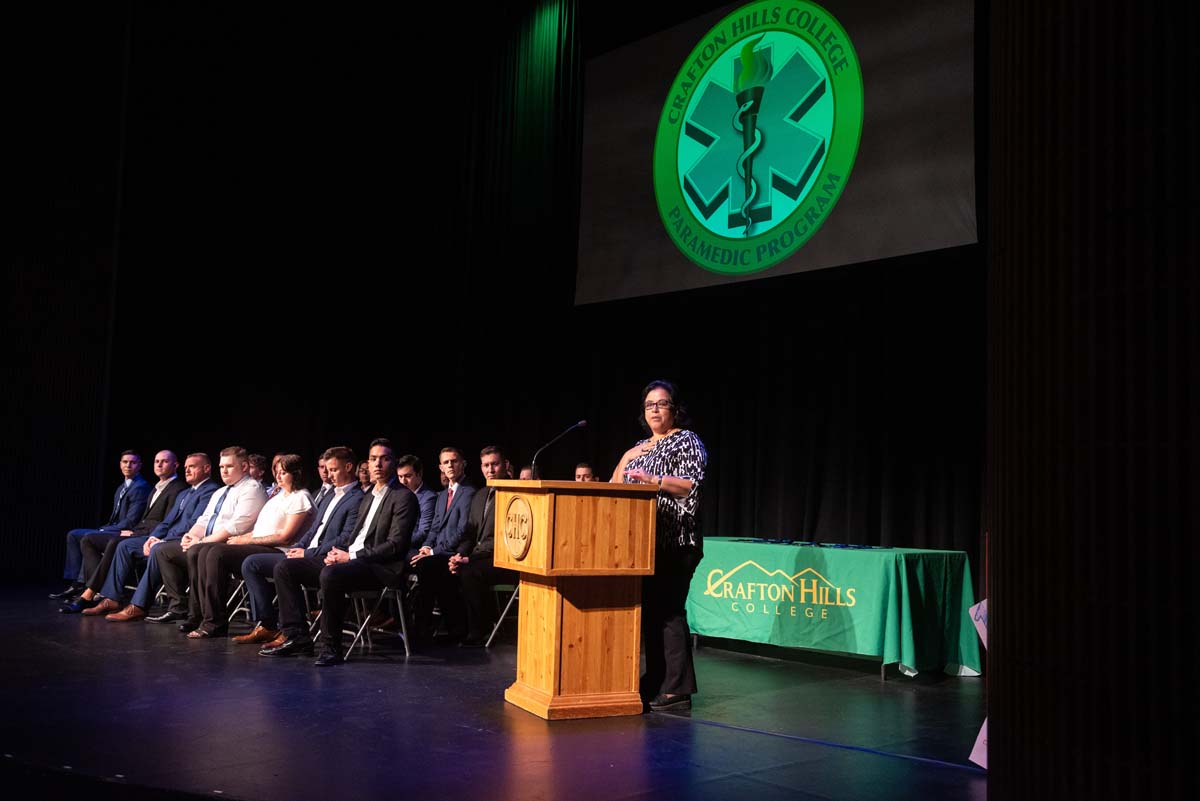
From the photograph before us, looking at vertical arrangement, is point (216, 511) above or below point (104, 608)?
above

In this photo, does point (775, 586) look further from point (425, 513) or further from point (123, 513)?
point (123, 513)

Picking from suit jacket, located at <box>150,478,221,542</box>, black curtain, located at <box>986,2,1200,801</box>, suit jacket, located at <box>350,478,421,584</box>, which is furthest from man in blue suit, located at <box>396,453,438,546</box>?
black curtain, located at <box>986,2,1200,801</box>

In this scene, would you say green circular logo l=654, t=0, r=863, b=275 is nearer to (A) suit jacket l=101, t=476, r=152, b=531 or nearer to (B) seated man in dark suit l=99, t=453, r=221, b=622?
(B) seated man in dark suit l=99, t=453, r=221, b=622

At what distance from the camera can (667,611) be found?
14.7 feet

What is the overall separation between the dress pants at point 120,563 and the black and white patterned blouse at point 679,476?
4.76 meters

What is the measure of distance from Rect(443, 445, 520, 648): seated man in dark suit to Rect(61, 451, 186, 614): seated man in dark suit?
277cm

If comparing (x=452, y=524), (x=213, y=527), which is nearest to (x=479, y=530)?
(x=452, y=524)

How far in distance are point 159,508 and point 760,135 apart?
5.52m

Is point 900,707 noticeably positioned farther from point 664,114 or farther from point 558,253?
point 558,253

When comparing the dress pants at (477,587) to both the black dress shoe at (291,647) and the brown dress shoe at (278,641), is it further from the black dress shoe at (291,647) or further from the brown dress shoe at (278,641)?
the brown dress shoe at (278,641)

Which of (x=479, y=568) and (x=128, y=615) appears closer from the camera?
(x=479, y=568)

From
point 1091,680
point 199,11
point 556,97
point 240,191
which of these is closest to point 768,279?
point 556,97

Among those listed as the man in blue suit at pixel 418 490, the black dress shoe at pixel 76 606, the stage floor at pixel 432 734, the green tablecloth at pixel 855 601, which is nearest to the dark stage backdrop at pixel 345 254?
the man in blue suit at pixel 418 490

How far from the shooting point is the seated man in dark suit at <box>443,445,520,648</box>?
6.55 metres
